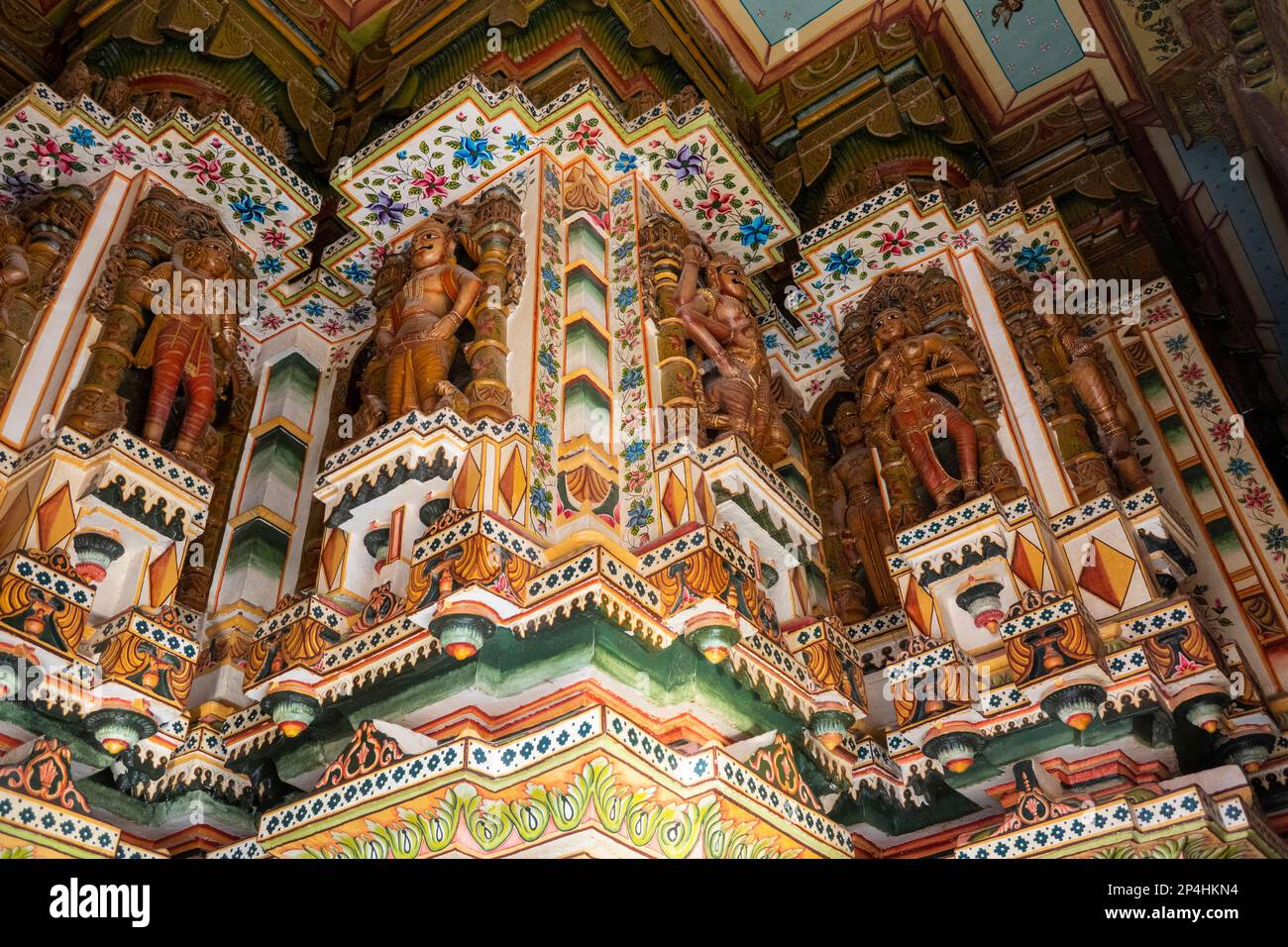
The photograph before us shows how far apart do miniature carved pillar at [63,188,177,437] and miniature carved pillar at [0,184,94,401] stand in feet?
0.85

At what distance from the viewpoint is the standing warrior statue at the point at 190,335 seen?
19.1ft

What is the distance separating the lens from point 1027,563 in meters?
5.50

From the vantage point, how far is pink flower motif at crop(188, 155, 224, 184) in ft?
22.8

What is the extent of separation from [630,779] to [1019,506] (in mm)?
2729

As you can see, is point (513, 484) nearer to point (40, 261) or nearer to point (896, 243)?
point (40, 261)

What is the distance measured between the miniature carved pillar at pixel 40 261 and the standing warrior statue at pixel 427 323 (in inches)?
68.3

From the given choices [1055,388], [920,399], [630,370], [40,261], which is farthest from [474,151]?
[1055,388]

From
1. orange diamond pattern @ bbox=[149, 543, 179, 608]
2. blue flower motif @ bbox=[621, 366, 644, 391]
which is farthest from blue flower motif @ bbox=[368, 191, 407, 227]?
orange diamond pattern @ bbox=[149, 543, 179, 608]

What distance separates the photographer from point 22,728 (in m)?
4.49

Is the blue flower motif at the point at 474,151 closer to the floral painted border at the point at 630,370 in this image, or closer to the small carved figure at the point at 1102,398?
the floral painted border at the point at 630,370

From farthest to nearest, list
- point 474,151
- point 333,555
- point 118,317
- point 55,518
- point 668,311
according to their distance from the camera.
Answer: point 474,151, point 668,311, point 118,317, point 333,555, point 55,518

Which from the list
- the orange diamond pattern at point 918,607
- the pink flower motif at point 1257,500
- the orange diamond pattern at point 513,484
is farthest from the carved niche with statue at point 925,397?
the orange diamond pattern at point 513,484

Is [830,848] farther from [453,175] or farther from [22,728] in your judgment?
[453,175]

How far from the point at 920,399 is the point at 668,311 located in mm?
1575
